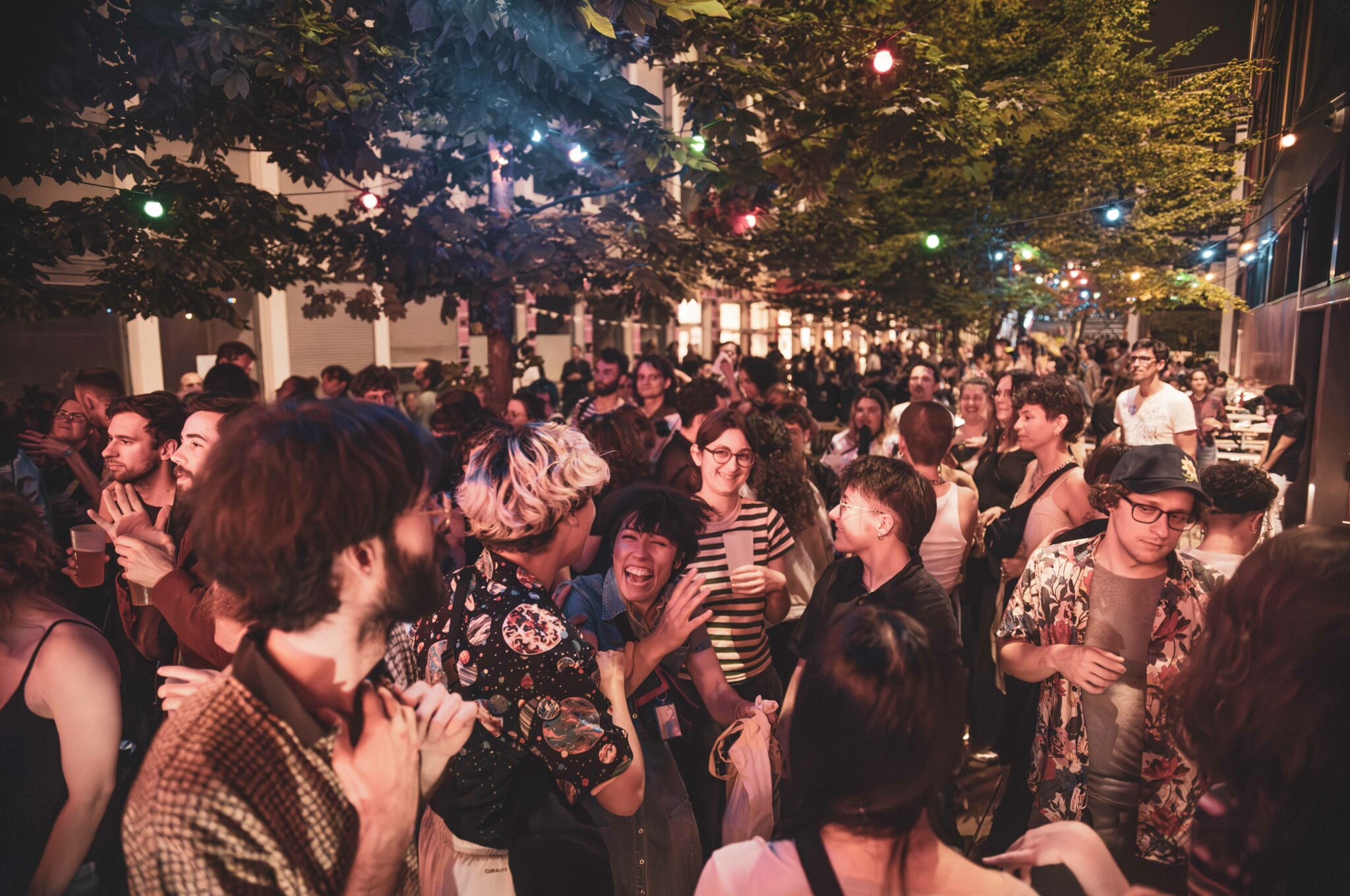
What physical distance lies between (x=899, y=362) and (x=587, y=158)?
18.3 metres

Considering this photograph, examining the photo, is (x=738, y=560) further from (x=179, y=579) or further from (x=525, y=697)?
(x=179, y=579)

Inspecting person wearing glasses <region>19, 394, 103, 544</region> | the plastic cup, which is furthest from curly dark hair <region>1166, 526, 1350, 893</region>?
person wearing glasses <region>19, 394, 103, 544</region>

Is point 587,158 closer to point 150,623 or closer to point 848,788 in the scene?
point 150,623

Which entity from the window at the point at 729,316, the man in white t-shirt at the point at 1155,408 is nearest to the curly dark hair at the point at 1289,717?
the man in white t-shirt at the point at 1155,408

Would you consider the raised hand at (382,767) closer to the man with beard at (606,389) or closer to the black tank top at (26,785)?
the black tank top at (26,785)

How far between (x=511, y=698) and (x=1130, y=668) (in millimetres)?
2016

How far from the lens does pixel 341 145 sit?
18.7ft

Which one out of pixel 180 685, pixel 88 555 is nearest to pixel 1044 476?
pixel 180 685

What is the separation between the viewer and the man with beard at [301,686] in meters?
1.19

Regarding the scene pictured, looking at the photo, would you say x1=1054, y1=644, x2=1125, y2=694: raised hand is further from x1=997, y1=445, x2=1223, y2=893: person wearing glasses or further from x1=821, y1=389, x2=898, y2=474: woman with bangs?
x1=821, y1=389, x2=898, y2=474: woman with bangs

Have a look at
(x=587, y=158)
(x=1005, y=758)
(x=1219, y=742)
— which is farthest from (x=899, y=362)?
(x=1219, y=742)

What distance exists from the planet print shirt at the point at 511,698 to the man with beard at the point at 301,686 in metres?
0.45

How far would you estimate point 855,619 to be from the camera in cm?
141

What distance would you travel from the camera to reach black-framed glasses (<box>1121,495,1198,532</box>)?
260cm
